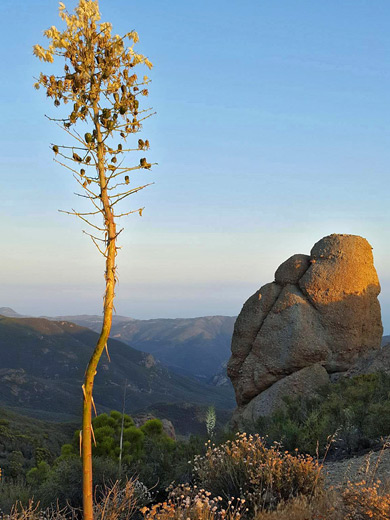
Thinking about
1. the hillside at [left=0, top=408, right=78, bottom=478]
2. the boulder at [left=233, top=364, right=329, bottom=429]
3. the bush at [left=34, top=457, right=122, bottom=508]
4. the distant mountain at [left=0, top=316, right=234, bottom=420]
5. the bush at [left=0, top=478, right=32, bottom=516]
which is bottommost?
the distant mountain at [left=0, top=316, right=234, bottom=420]

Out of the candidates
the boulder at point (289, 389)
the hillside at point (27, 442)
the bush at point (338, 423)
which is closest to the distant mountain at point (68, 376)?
the hillside at point (27, 442)

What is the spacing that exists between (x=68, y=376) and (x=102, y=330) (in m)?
108

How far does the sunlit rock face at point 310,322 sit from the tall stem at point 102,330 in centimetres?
1196

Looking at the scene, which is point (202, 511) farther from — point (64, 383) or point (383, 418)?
point (64, 383)

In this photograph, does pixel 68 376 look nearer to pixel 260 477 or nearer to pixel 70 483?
pixel 70 483

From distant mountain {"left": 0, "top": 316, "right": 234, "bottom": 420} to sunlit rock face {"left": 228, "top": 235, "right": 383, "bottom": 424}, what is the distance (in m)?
60.3

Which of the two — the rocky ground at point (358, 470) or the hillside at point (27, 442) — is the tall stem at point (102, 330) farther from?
the hillside at point (27, 442)

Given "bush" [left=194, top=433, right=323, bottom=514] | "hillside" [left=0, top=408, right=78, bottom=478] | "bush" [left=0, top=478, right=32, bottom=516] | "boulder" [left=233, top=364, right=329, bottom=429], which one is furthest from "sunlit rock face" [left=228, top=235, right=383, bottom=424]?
"hillside" [left=0, top=408, right=78, bottom=478]

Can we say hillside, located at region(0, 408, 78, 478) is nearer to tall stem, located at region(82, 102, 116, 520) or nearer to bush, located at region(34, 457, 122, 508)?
bush, located at region(34, 457, 122, 508)

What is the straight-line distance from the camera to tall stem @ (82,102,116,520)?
14.7 ft

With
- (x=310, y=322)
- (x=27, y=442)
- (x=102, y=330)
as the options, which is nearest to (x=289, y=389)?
(x=310, y=322)

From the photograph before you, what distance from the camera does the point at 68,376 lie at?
106m

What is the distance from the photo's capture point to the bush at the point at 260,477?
20.5 feet

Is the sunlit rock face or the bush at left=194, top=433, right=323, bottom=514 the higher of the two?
the sunlit rock face
